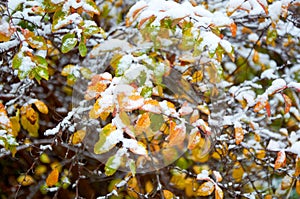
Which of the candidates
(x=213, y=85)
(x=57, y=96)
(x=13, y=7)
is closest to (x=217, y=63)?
(x=213, y=85)

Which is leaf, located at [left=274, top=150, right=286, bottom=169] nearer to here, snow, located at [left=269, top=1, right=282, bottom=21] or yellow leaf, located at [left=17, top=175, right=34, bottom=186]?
snow, located at [left=269, top=1, right=282, bottom=21]

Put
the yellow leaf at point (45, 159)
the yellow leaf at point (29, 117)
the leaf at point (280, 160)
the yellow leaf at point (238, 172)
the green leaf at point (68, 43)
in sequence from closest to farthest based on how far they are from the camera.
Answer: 1. the green leaf at point (68, 43)
2. the leaf at point (280, 160)
3. the yellow leaf at point (29, 117)
4. the yellow leaf at point (238, 172)
5. the yellow leaf at point (45, 159)

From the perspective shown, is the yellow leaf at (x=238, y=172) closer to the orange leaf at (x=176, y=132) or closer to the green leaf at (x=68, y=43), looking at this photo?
the orange leaf at (x=176, y=132)

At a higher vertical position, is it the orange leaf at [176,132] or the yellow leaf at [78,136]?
the orange leaf at [176,132]

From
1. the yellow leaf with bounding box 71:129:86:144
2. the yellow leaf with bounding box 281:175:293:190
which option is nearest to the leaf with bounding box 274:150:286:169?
the yellow leaf with bounding box 281:175:293:190

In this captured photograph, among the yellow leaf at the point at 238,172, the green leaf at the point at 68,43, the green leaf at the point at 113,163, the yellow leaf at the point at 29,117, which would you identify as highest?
the green leaf at the point at 68,43

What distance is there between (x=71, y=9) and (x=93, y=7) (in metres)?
0.07

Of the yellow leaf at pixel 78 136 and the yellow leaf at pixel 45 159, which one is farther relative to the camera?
the yellow leaf at pixel 45 159

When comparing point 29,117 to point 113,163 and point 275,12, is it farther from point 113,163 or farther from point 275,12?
point 275,12

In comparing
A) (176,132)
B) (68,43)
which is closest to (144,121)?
(176,132)

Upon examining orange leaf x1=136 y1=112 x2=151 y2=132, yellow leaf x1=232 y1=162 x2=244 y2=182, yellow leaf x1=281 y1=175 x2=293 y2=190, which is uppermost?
orange leaf x1=136 y1=112 x2=151 y2=132

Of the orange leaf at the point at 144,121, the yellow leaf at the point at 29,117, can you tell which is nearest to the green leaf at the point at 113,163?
the orange leaf at the point at 144,121

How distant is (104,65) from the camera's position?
1786 mm

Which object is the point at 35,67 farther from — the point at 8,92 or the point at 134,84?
the point at 8,92
